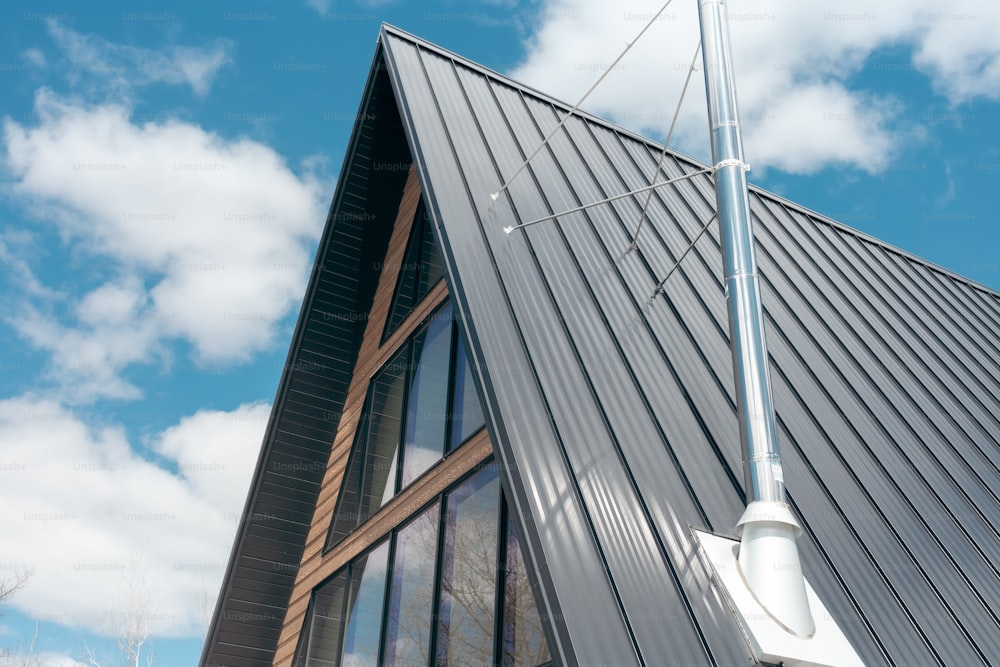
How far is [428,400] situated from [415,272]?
2.35 metres

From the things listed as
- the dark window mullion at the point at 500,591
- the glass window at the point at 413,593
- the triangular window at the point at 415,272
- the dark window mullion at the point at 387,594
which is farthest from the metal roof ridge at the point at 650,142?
the dark window mullion at the point at 500,591

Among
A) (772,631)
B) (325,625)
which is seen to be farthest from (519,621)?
(325,625)

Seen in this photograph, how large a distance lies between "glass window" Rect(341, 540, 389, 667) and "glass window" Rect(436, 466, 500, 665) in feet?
4.56

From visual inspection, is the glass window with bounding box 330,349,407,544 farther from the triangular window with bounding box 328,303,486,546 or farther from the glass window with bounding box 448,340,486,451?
the glass window with bounding box 448,340,486,451

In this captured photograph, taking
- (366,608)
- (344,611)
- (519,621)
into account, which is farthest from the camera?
(344,611)

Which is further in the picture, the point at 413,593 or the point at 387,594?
the point at 387,594

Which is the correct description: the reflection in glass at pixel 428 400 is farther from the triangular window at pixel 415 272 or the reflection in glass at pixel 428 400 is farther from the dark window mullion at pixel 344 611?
the dark window mullion at pixel 344 611

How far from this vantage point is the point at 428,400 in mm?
10461

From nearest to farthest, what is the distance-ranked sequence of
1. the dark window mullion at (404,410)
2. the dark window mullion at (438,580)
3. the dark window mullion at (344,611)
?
the dark window mullion at (438,580) < the dark window mullion at (344,611) < the dark window mullion at (404,410)

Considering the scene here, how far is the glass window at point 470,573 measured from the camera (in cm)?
772

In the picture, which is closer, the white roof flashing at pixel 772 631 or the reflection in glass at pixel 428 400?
the white roof flashing at pixel 772 631

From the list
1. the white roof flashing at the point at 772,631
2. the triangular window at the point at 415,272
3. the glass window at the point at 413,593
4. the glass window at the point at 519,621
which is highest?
the triangular window at the point at 415,272

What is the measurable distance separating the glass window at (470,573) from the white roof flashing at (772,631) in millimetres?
2643

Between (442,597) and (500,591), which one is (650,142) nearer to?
→ (442,597)
